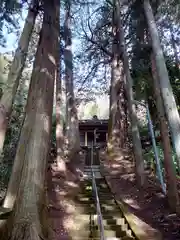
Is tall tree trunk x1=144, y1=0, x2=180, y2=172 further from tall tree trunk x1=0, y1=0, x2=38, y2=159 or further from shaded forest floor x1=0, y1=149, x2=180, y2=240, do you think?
tall tree trunk x1=0, y1=0, x2=38, y2=159

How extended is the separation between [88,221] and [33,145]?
3624 millimetres

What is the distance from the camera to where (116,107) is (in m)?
14.5

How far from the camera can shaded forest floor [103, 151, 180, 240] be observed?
6617 millimetres

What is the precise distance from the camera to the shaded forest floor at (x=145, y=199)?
21.7ft

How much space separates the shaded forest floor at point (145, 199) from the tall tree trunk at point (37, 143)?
3626mm

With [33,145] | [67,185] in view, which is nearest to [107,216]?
[67,185]

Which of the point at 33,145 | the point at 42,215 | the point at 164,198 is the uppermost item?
the point at 33,145

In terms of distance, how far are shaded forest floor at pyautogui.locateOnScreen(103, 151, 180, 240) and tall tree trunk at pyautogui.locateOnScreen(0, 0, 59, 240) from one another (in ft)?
11.9

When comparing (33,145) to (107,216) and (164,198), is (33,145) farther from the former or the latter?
(164,198)

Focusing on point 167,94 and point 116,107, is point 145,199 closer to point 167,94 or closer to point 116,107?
point 167,94

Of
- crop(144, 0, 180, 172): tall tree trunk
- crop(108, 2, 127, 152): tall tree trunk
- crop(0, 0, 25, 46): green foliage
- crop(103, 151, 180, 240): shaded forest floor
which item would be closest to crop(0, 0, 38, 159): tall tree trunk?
crop(0, 0, 25, 46): green foliage

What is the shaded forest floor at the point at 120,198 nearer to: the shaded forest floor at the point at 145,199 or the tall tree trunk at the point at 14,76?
the shaded forest floor at the point at 145,199

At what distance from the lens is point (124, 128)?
14.8 m

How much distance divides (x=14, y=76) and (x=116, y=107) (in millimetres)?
8522
